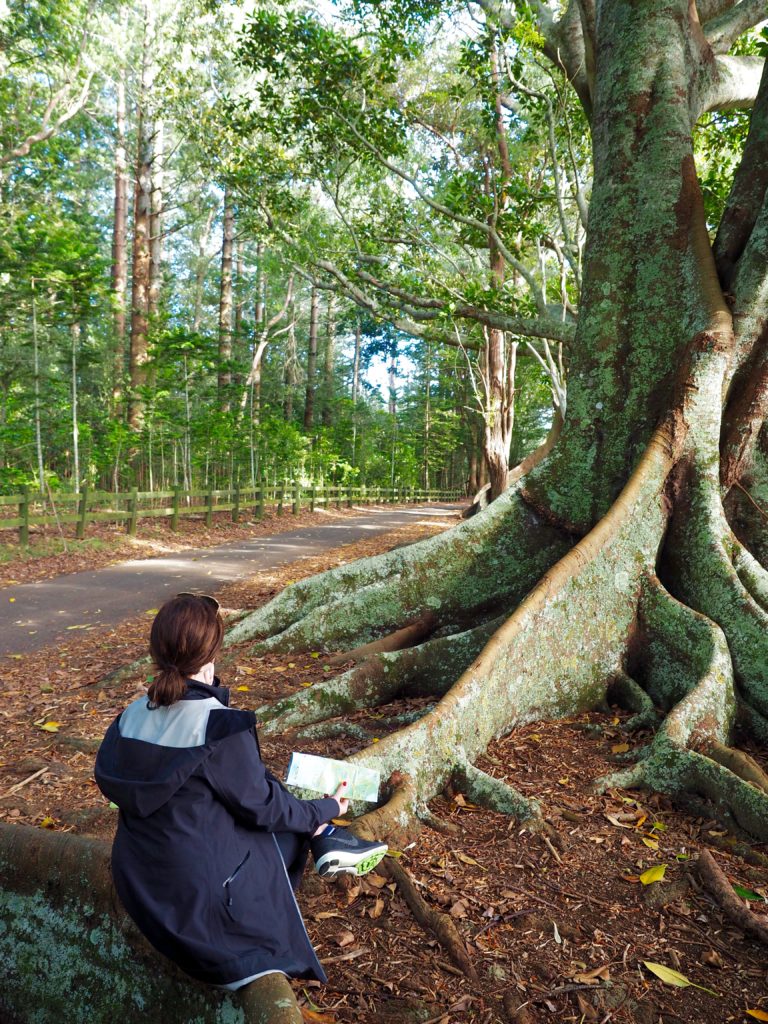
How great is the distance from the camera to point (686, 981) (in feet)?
7.72

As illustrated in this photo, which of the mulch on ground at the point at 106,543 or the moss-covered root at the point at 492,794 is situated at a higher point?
the moss-covered root at the point at 492,794

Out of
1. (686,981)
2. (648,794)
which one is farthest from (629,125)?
(686,981)

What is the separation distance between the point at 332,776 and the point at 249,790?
0.49m

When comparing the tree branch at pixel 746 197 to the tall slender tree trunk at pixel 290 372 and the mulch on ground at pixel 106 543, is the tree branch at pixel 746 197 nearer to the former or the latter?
the mulch on ground at pixel 106 543

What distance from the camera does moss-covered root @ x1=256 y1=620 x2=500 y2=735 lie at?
14.5ft

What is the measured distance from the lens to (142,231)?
1847 cm

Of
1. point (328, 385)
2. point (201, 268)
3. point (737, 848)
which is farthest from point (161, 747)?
point (328, 385)

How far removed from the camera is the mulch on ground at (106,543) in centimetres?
1144

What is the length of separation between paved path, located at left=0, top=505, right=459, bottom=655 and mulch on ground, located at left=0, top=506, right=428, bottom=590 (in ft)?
1.75

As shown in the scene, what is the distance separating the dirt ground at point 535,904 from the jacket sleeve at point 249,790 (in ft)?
2.30

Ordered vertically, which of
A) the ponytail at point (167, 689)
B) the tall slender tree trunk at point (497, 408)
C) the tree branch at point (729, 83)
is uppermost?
the tree branch at point (729, 83)

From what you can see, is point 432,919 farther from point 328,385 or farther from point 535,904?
point 328,385

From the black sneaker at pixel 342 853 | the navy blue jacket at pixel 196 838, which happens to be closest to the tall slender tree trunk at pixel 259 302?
the black sneaker at pixel 342 853

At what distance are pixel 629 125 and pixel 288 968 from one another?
6339mm
